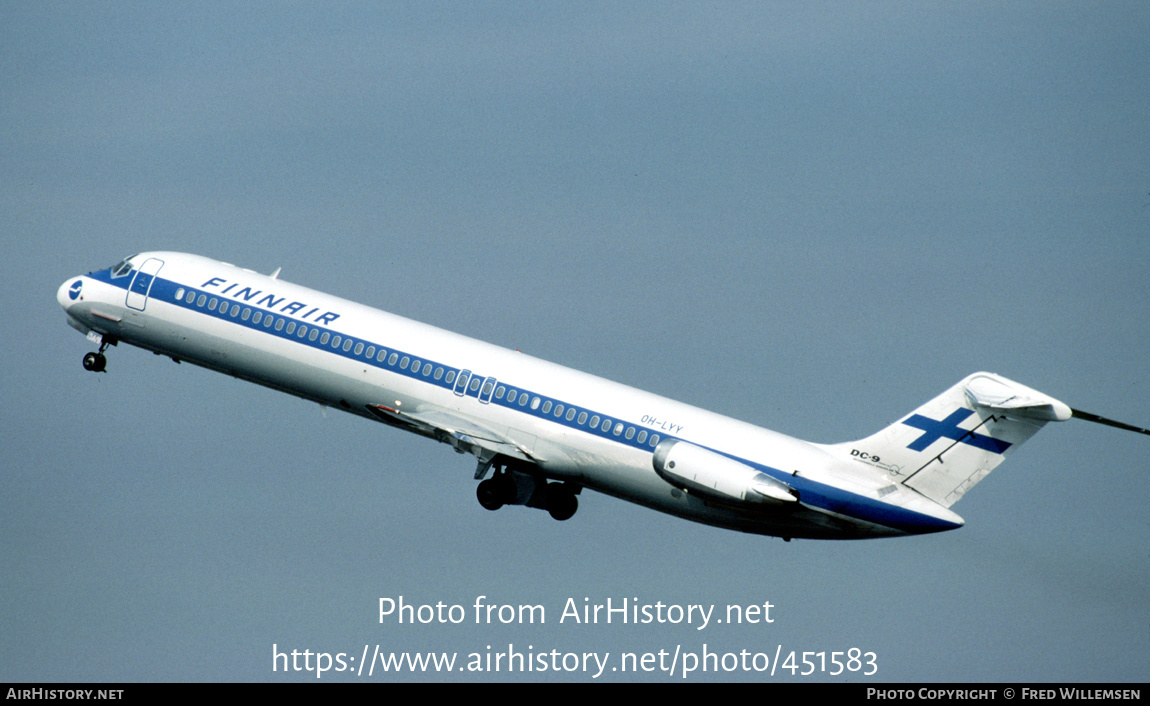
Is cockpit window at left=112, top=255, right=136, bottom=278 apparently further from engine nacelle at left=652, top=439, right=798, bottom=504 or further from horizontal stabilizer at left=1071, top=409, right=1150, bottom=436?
horizontal stabilizer at left=1071, top=409, right=1150, bottom=436

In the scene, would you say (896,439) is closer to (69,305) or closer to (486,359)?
(486,359)

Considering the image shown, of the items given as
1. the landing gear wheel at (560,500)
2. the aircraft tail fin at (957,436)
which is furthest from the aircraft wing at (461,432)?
the aircraft tail fin at (957,436)

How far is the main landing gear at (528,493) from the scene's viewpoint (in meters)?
52.9

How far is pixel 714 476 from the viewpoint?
46.9 metres

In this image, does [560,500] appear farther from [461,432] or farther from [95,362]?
[95,362]

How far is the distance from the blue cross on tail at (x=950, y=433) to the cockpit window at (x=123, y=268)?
2297 cm

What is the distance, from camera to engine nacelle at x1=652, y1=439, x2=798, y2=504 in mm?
46469

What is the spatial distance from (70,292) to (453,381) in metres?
13.5

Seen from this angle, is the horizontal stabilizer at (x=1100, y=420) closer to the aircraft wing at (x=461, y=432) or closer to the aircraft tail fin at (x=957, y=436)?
the aircraft tail fin at (x=957, y=436)

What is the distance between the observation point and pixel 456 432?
51281 mm

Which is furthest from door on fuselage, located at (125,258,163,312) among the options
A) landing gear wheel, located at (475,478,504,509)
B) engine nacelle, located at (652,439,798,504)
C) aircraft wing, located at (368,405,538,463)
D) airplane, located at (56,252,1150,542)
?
engine nacelle, located at (652,439,798,504)

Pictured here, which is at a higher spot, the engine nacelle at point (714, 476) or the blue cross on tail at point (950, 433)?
the blue cross on tail at point (950, 433)

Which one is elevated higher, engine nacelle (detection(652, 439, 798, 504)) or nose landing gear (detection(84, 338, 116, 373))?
nose landing gear (detection(84, 338, 116, 373))

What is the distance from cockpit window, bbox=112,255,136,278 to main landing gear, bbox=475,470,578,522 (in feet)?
40.2
